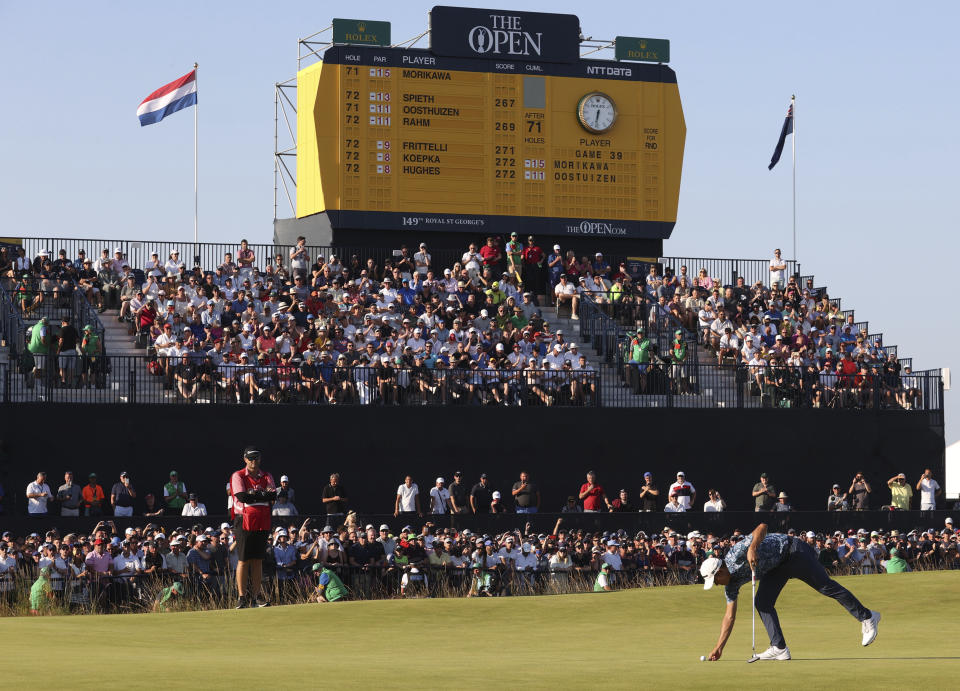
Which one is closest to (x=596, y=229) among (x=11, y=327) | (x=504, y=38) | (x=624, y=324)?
(x=624, y=324)

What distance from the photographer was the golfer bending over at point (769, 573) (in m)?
13.8

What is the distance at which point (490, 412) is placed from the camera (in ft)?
111

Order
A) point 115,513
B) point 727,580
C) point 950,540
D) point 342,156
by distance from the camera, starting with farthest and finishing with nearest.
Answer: point 342,156 → point 950,540 → point 115,513 → point 727,580

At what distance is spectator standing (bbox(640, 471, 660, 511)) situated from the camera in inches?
1288

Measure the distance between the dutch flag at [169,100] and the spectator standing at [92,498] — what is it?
12253 millimetres

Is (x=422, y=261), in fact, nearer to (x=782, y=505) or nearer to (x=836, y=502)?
(x=782, y=505)

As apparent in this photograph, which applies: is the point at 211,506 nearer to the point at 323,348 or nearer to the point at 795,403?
the point at 323,348

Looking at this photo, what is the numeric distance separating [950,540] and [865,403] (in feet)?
19.4

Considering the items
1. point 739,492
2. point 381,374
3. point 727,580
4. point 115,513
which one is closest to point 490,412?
point 381,374

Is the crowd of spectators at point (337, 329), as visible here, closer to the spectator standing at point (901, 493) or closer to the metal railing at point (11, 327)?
the metal railing at point (11, 327)

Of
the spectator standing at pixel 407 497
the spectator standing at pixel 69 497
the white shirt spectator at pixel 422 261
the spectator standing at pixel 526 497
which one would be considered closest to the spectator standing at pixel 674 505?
the spectator standing at pixel 526 497

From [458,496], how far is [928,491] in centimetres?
1077

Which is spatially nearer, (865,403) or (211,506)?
(211,506)

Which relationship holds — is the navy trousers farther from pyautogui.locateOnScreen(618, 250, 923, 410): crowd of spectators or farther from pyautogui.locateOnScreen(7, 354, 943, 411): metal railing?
pyautogui.locateOnScreen(618, 250, 923, 410): crowd of spectators
